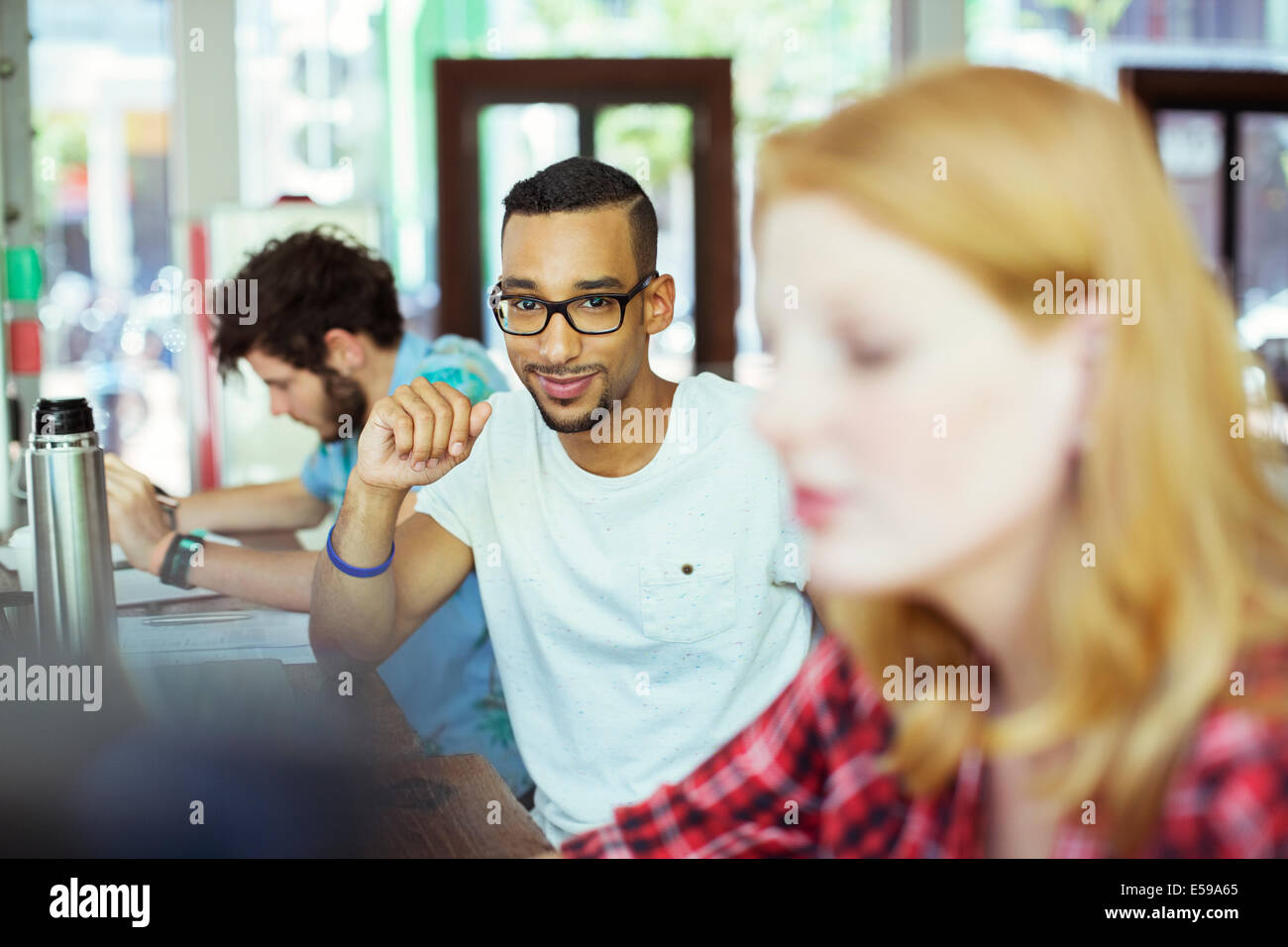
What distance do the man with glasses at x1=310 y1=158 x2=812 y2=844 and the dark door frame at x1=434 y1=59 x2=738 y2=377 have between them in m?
3.55

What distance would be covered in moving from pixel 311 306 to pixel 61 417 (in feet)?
3.45

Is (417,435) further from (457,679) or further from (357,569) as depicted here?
(457,679)

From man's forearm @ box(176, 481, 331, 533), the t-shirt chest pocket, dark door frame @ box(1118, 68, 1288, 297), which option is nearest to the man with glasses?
the t-shirt chest pocket

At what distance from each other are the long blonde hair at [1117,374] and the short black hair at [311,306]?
1.61 meters

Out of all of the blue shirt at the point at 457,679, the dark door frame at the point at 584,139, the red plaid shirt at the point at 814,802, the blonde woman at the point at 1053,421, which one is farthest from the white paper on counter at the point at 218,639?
the dark door frame at the point at 584,139

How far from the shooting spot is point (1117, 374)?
1.67 feet

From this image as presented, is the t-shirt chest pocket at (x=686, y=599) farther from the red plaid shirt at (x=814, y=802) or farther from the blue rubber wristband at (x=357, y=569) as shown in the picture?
the red plaid shirt at (x=814, y=802)

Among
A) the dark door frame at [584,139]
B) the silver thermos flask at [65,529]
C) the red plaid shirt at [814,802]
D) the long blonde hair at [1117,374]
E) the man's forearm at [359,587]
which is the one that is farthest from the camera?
the dark door frame at [584,139]

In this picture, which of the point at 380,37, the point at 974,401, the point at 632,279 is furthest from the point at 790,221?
the point at 380,37

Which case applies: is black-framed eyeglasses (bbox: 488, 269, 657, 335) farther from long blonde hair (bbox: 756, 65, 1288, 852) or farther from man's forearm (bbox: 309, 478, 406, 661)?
long blonde hair (bbox: 756, 65, 1288, 852)

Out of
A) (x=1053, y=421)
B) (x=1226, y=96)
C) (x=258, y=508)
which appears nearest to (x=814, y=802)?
(x=1053, y=421)

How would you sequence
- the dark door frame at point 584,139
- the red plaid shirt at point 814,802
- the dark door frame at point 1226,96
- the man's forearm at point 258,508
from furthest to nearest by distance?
the dark door frame at point 1226,96, the dark door frame at point 584,139, the man's forearm at point 258,508, the red plaid shirt at point 814,802

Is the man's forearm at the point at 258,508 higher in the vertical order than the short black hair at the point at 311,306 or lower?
lower

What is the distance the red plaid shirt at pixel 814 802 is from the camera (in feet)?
2.26
